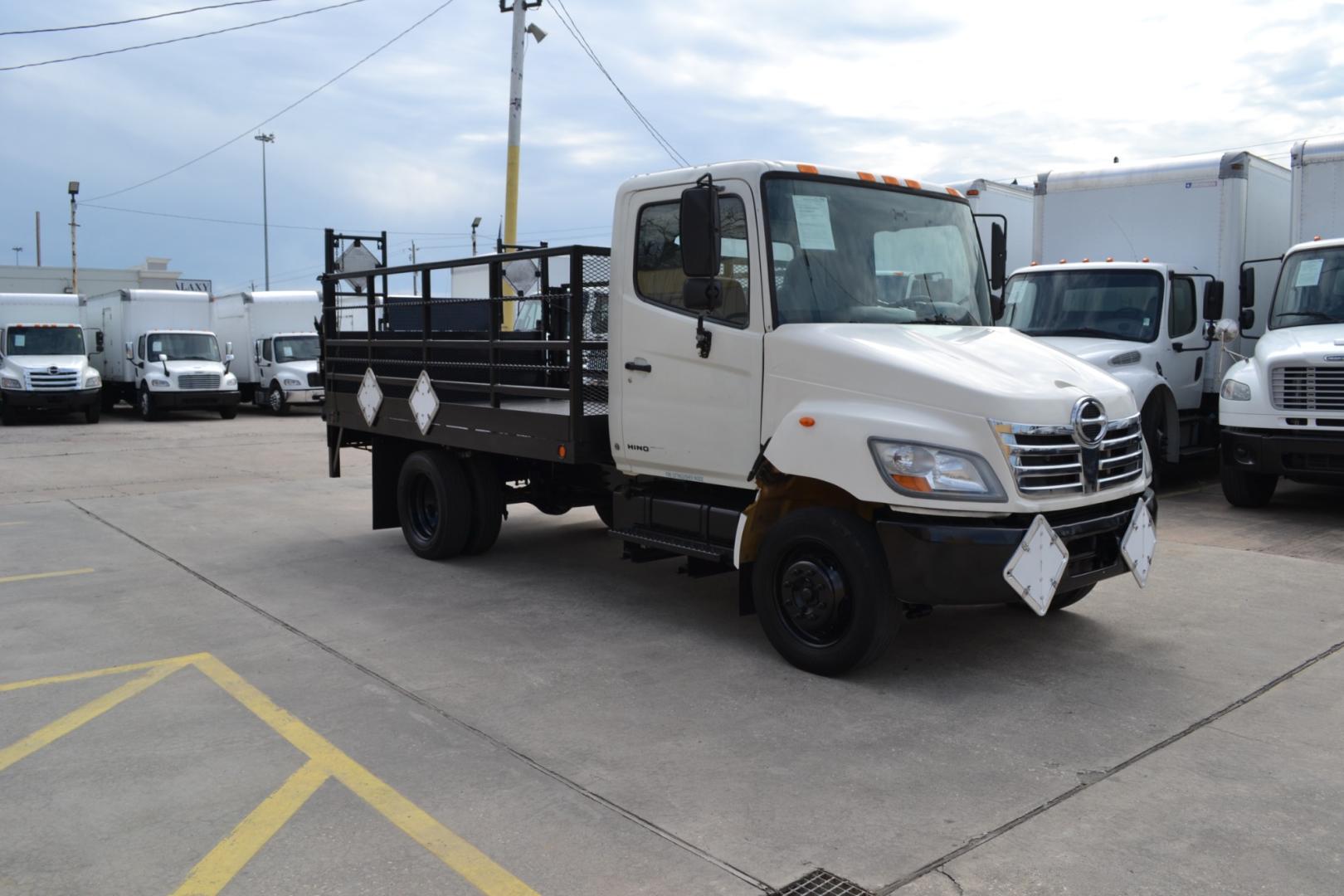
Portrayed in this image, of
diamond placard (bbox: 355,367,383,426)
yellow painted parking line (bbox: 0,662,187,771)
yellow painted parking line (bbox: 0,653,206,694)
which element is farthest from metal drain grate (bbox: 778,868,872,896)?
diamond placard (bbox: 355,367,383,426)

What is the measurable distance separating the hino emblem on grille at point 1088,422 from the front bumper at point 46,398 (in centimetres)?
2385

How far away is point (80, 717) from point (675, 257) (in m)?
3.77

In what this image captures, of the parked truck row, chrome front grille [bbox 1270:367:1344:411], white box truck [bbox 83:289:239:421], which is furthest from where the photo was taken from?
white box truck [bbox 83:289:239:421]

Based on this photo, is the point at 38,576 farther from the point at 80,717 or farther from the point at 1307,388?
the point at 1307,388

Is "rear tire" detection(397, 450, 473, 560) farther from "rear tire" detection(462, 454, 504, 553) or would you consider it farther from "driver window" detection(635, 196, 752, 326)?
"driver window" detection(635, 196, 752, 326)

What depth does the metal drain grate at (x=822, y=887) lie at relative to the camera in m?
3.38

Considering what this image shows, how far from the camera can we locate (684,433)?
237 inches

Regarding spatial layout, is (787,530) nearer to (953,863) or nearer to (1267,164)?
(953,863)

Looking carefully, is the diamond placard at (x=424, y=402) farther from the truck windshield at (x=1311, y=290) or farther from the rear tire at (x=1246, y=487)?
the truck windshield at (x=1311, y=290)

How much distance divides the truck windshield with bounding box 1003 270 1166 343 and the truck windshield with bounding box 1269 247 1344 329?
1.11 meters

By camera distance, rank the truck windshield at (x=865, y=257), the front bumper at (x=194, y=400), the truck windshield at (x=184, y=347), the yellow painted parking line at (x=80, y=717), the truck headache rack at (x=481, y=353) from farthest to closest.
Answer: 1. the truck windshield at (x=184, y=347)
2. the front bumper at (x=194, y=400)
3. the truck headache rack at (x=481, y=353)
4. the truck windshield at (x=865, y=257)
5. the yellow painted parking line at (x=80, y=717)

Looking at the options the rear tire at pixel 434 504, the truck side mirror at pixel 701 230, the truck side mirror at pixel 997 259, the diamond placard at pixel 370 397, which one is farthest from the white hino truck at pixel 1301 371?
the diamond placard at pixel 370 397

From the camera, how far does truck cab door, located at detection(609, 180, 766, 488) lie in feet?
18.6

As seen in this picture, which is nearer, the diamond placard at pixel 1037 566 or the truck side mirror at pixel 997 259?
the diamond placard at pixel 1037 566
